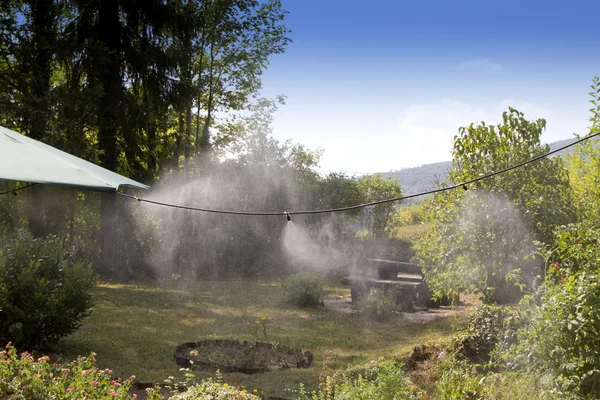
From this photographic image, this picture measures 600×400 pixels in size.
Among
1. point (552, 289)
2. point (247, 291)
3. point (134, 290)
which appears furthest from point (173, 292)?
point (552, 289)

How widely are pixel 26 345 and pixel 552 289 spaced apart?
4.95 meters

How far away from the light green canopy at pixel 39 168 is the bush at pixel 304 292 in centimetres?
714

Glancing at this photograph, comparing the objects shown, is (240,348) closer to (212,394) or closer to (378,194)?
(212,394)

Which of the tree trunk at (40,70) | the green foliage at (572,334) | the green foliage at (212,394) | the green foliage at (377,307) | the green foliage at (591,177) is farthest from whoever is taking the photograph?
the tree trunk at (40,70)

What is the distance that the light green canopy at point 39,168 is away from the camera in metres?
3.40

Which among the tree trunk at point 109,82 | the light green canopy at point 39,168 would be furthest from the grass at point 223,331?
the tree trunk at point 109,82

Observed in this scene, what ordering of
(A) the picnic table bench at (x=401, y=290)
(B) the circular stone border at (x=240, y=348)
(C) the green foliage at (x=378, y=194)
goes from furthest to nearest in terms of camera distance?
(C) the green foliage at (x=378, y=194) < (A) the picnic table bench at (x=401, y=290) < (B) the circular stone border at (x=240, y=348)

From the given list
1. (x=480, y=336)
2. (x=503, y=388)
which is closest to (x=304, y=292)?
(x=480, y=336)

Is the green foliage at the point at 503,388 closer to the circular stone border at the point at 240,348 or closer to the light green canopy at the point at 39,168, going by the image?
the circular stone border at the point at 240,348

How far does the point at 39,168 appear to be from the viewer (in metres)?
3.58

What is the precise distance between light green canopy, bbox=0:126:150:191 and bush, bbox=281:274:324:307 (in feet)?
23.4

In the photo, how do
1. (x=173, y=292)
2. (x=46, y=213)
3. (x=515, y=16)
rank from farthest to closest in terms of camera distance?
(x=46, y=213)
(x=173, y=292)
(x=515, y=16)

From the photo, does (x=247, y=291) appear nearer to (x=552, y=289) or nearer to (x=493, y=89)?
(x=493, y=89)

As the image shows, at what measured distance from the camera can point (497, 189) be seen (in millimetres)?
6316
